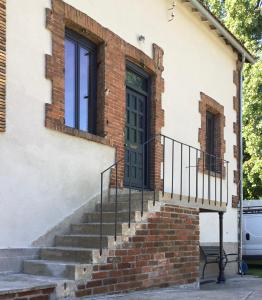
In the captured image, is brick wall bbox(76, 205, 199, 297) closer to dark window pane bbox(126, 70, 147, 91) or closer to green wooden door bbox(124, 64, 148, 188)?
green wooden door bbox(124, 64, 148, 188)

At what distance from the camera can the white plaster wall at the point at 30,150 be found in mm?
7238

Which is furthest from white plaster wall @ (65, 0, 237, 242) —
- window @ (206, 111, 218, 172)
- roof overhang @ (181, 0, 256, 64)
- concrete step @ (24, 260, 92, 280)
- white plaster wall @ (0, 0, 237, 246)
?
concrete step @ (24, 260, 92, 280)

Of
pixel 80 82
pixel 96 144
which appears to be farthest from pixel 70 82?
pixel 96 144

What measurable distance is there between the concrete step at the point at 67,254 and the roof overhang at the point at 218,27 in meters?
7.27

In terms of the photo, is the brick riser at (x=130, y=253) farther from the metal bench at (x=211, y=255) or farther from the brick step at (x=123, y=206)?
the metal bench at (x=211, y=255)

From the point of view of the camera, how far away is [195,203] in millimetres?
9789

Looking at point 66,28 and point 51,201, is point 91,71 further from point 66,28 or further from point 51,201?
point 51,201

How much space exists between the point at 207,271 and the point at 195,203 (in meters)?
4.43

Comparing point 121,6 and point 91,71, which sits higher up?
point 121,6

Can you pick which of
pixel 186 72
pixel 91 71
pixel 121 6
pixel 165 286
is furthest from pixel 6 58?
pixel 186 72

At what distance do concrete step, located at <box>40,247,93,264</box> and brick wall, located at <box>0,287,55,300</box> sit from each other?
2.77 ft

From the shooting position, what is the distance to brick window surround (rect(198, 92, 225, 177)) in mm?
13570

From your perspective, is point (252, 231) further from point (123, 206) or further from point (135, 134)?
point (123, 206)

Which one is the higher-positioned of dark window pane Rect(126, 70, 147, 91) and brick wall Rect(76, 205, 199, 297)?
dark window pane Rect(126, 70, 147, 91)
